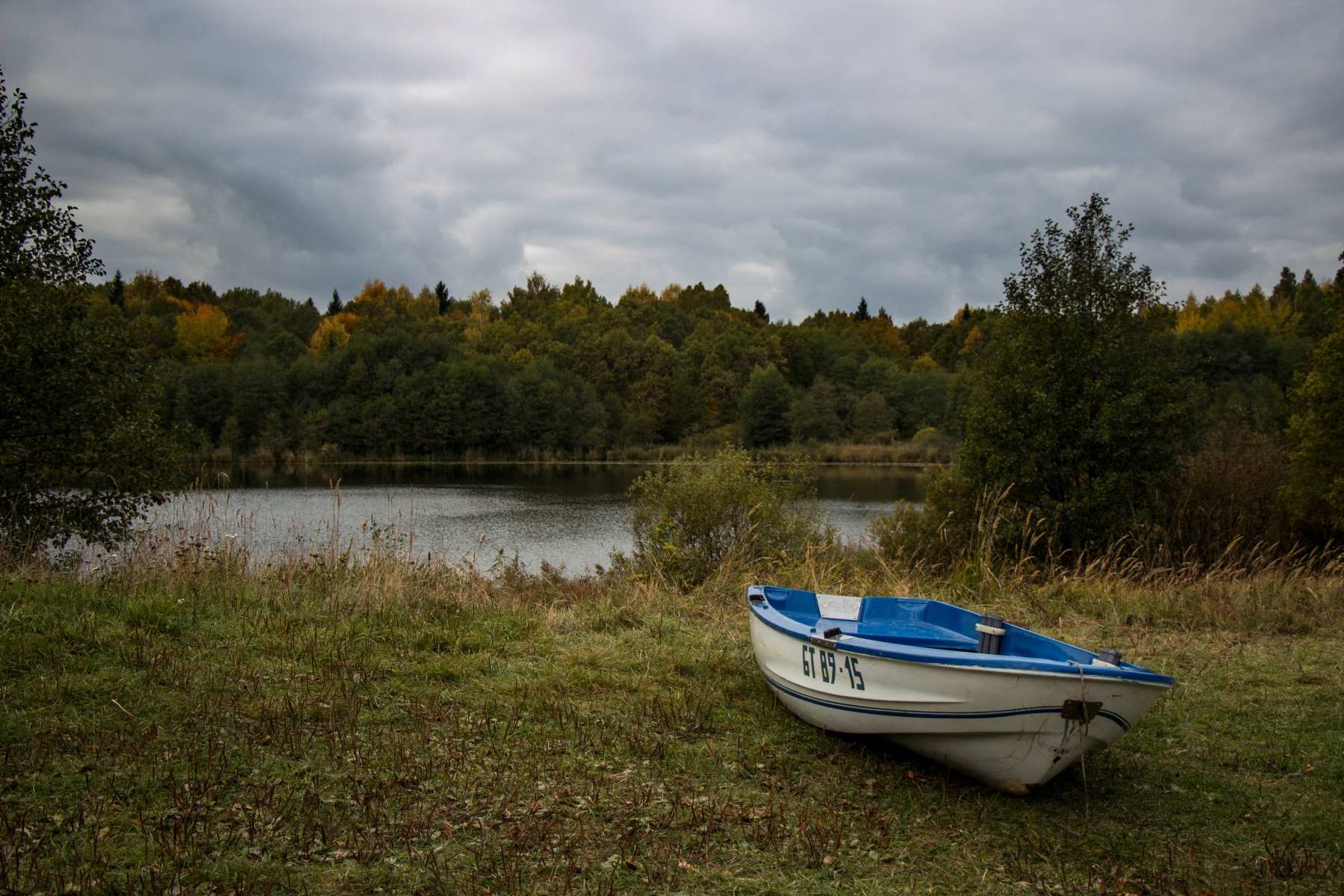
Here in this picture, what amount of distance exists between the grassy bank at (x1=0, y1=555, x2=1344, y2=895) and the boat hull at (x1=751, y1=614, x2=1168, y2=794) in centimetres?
24

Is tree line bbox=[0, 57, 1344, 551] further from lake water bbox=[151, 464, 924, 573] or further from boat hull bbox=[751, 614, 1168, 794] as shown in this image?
boat hull bbox=[751, 614, 1168, 794]

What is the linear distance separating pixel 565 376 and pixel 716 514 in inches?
2652

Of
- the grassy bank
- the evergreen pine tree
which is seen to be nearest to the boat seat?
the grassy bank

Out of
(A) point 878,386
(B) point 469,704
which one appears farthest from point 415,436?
(B) point 469,704

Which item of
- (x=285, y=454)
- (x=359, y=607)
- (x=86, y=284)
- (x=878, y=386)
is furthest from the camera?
(x=878, y=386)

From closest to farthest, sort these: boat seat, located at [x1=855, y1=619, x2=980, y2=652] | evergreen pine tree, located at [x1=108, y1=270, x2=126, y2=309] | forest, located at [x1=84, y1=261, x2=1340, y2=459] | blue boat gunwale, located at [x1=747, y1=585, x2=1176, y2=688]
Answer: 1. blue boat gunwale, located at [x1=747, y1=585, x2=1176, y2=688]
2. boat seat, located at [x1=855, y1=619, x2=980, y2=652]
3. forest, located at [x1=84, y1=261, x2=1340, y2=459]
4. evergreen pine tree, located at [x1=108, y1=270, x2=126, y2=309]

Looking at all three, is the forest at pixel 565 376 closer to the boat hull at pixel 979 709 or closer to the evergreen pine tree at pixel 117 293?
the evergreen pine tree at pixel 117 293

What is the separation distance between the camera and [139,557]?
28.8 feet

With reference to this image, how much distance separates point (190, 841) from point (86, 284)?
12312 mm

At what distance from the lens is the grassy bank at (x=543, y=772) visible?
355cm

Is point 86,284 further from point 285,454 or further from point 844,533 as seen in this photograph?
point 285,454

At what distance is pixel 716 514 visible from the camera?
14984mm

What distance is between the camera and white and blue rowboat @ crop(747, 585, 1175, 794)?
4.05 meters

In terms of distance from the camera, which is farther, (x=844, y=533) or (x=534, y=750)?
(x=844, y=533)
